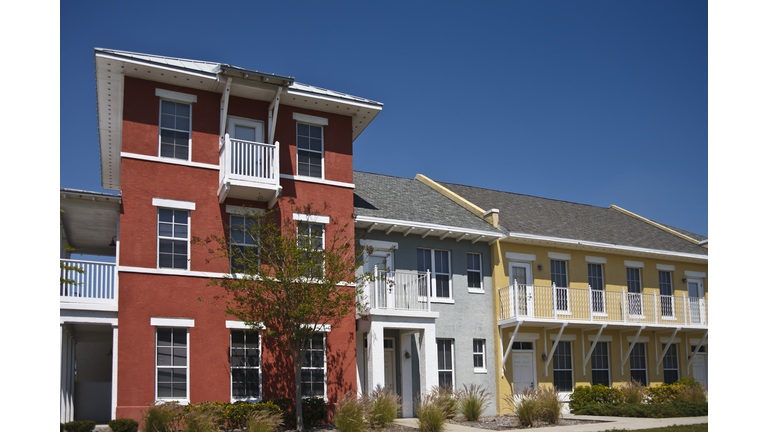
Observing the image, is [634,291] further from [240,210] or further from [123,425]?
[123,425]

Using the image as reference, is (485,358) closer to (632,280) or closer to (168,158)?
(632,280)

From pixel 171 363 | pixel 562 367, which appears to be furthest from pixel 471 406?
pixel 171 363

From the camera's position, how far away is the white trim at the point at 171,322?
52.4ft

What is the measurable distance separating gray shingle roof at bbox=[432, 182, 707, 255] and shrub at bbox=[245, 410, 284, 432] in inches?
464

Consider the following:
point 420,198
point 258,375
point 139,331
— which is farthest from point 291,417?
point 420,198

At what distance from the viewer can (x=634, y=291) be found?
1029 inches

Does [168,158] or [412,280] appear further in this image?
[412,280]

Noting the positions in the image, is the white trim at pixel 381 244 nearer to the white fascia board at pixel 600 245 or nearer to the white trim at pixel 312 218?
the white trim at pixel 312 218

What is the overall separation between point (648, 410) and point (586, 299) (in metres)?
4.59

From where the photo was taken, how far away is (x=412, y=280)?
20047 millimetres

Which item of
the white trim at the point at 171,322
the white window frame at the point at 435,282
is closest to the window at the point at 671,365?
the white window frame at the point at 435,282

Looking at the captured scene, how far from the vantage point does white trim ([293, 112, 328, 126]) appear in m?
18.9

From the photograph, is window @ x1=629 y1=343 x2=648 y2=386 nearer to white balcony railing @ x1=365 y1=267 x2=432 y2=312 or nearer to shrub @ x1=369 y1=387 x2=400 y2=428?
white balcony railing @ x1=365 y1=267 x2=432 y2=312

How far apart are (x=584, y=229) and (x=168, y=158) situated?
56.2 ft
